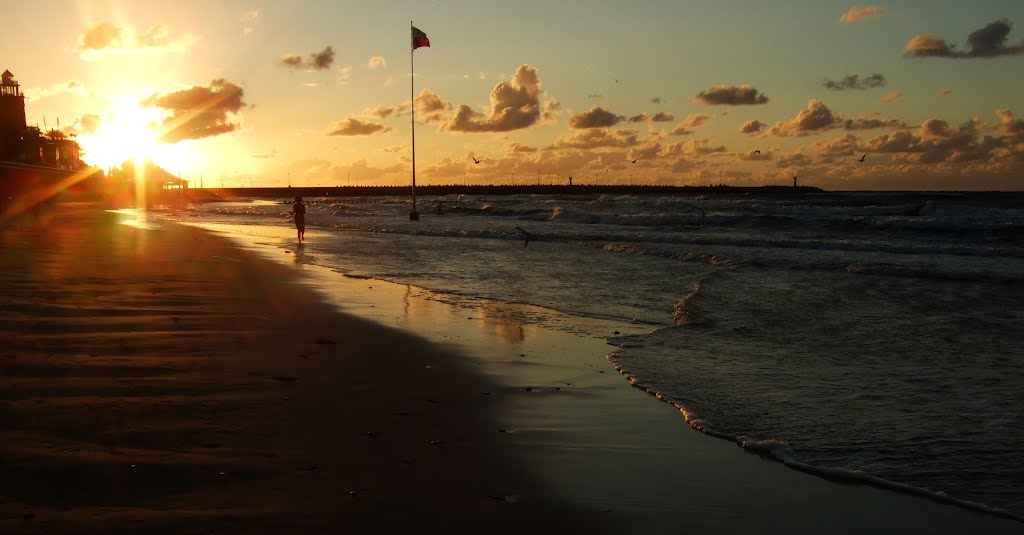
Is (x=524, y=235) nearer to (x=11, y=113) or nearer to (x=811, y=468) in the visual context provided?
(x=811, y=468)

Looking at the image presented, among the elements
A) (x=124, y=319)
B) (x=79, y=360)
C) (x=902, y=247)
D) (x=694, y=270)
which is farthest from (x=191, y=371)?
(x=902, y=247)

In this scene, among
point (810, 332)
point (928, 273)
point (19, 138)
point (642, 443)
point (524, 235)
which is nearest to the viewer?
point (642, 443)

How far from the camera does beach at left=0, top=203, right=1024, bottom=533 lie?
14.5 ft

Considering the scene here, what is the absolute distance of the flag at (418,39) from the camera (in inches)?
1938

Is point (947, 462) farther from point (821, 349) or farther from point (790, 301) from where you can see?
point (790, 301)

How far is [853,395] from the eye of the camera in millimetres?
7773

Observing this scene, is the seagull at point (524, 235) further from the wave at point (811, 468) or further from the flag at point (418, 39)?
the wave at point (811, 468)

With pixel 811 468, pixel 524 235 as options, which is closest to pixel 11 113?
pixel 524 235

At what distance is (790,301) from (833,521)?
35.1 ft

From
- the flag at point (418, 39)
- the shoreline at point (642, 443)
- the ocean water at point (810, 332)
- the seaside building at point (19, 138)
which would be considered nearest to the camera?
the shoreline at point (642, 443)

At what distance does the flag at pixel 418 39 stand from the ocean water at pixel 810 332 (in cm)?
2321

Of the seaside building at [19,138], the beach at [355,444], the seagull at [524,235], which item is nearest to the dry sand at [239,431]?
the beach at [355,444]

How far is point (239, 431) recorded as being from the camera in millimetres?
5656

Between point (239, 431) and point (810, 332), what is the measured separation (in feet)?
28.6
